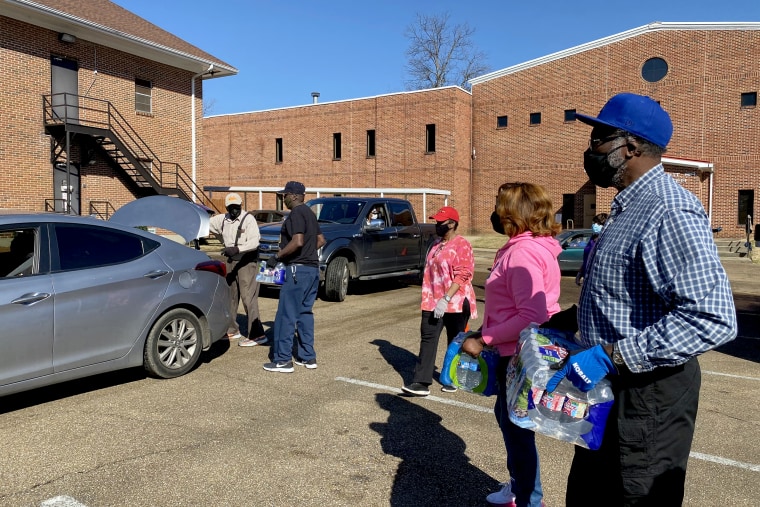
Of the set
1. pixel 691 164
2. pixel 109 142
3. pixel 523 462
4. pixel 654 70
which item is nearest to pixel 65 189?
pixel 109 142

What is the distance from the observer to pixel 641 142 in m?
2.14

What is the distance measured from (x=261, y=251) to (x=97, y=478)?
26.0 ft

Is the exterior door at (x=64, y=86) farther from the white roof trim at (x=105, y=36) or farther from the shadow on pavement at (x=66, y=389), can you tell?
the shadow on pavement at (x=66, y=389)

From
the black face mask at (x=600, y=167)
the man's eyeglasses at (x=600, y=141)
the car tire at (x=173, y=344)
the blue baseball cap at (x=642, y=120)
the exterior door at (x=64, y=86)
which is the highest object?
the exterior door at (x=64, y=86)

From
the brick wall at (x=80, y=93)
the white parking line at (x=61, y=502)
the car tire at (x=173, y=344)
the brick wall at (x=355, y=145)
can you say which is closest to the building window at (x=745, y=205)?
the brick wall at (x=355, y=145)

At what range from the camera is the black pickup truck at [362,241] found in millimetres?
11305

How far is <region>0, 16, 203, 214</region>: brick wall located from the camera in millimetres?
18672

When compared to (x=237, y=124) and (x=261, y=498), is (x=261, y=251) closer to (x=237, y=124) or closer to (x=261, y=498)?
(x=261, y=498)

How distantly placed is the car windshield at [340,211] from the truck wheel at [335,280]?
1.12m

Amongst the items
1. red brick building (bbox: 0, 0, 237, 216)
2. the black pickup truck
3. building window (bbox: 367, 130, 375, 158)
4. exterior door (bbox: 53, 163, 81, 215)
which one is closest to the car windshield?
the black pickup truck

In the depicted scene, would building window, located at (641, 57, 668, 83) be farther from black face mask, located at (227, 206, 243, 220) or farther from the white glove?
the white glove

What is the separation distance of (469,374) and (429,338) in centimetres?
236

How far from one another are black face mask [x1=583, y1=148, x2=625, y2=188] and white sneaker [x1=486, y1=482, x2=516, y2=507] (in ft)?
6.12

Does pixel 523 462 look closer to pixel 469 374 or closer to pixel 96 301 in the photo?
pixel 469 374
